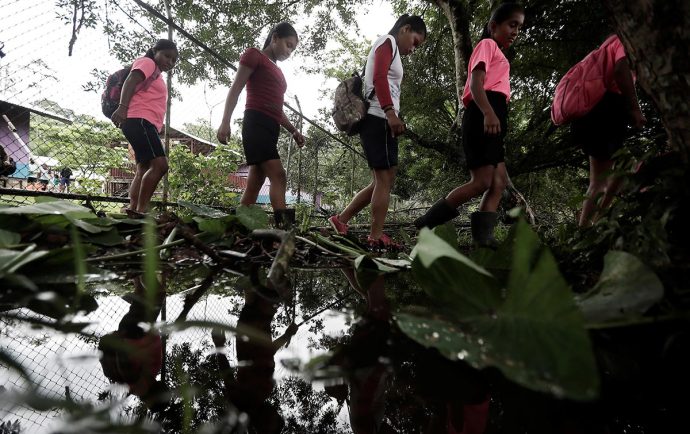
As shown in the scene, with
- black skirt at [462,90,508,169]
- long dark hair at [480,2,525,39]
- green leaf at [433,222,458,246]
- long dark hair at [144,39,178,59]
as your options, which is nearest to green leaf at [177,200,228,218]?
green leaf at [433,222,458,246]

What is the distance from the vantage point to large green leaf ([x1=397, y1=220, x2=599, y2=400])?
0.87 feet

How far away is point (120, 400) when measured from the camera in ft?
1.22

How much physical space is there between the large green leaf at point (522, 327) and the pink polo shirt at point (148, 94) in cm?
259

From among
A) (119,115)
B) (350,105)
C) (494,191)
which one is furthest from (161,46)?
(494,191)

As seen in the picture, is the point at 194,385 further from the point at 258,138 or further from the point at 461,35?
the point at 461,35

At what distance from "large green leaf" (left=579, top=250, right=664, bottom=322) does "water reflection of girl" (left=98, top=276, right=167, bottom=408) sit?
52 centimetres

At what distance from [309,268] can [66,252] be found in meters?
0.81

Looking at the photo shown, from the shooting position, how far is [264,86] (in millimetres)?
2293

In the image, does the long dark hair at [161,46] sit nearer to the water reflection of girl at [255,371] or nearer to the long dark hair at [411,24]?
the long dark hair at [411,24]

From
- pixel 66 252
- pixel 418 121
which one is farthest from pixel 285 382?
pixel 418 121

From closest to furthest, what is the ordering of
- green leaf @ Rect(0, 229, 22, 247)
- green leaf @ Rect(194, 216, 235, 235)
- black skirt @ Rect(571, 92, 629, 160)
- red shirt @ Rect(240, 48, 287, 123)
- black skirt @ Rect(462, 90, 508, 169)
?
1. green leaf @ Rect(0, 229, 22, 247)
2. green leaf @ Rect(194, 216, 235, 235)
3. black skirt @ Rect(571, 92, 629, 160)
4. black skirt @ Rect(462, 90, 508, 169)
5. red shirt @ Rect(240, 48, 287, 123)

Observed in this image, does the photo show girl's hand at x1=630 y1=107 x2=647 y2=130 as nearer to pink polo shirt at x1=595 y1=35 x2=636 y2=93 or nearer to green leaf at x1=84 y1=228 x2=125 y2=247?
pink polo shirt at x1=595 y1=35 x2=636 y2=93

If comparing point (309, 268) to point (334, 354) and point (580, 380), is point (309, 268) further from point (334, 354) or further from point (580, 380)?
point (580, 380)

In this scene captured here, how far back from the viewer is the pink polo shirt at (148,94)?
2.38 meters
